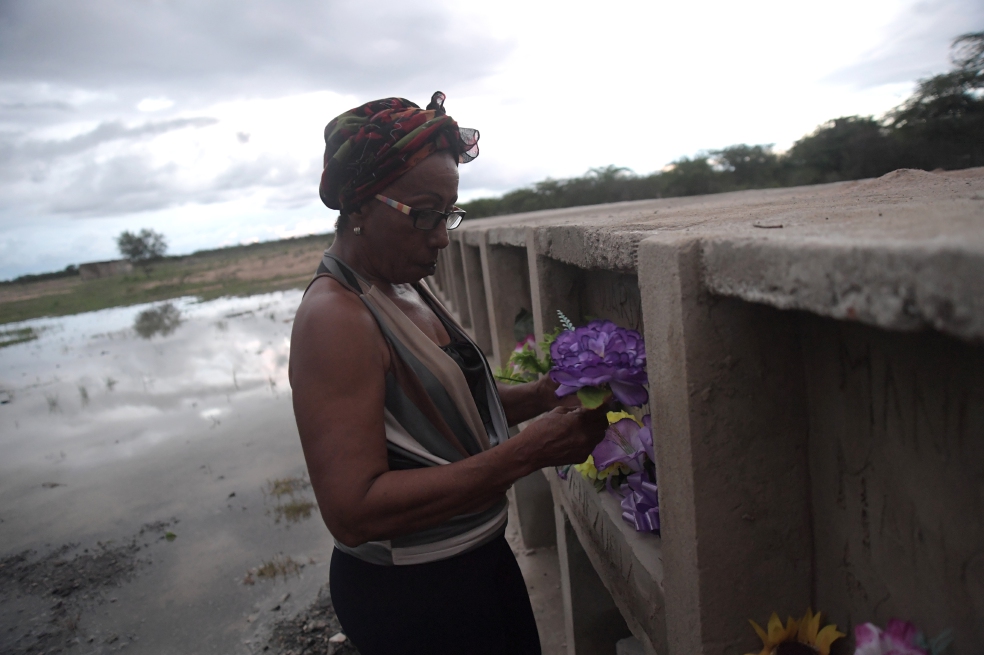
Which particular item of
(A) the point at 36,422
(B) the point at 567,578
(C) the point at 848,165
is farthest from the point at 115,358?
(C) the point at 848,165

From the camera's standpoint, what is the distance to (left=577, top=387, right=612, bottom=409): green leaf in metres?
1.43

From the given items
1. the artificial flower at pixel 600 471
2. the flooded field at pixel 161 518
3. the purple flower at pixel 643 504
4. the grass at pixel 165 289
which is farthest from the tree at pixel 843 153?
the grass at pixel 165 289

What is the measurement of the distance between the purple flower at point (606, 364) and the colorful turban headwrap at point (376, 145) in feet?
2.34

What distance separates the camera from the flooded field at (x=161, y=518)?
4.19m

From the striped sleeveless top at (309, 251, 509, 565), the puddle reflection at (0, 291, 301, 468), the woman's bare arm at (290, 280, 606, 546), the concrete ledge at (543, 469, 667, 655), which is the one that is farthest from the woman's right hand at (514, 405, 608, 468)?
the puddle reflection at (0, 291, 301, 468)

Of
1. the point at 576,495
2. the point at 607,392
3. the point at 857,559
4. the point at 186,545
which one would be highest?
the point at 607,392

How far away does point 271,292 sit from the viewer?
2547 cm

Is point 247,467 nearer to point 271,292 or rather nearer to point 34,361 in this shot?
point 34,361

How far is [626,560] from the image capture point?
1763 mm

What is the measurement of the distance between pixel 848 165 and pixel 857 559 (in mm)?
15302

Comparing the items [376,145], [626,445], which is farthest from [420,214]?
[626,445]

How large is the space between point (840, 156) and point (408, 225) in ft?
53.2

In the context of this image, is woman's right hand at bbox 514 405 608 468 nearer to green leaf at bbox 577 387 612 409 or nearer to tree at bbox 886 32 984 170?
green leaf at bbox 577 387 612 409

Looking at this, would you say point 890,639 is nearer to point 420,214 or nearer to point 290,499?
point 420,214
